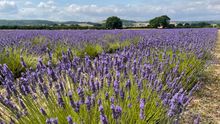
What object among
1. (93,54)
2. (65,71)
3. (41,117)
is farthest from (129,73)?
(93,54)

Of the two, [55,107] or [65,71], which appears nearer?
[55,107]

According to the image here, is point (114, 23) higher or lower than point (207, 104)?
lower

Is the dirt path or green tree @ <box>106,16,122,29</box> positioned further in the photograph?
green tree @ <box>106,16,122,29</box>

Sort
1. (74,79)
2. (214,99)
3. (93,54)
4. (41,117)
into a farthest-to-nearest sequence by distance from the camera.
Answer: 1. (93,54)
2. (214,99)
3. (74,79)
4. (41,117)

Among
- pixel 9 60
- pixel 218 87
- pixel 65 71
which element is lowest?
pixel 218 87

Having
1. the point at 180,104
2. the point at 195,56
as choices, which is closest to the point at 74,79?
the point at 180,104

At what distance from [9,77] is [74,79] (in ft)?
1.48

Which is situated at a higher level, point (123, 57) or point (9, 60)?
point (123, 57)

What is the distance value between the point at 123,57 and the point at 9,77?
1.14 metres

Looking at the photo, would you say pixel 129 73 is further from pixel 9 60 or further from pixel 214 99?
pixel 9 60

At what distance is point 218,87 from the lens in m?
4.18

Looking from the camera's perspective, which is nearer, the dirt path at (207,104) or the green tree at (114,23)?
the dirt path at (207,104)

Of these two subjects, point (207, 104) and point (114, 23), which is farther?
point (114, 23)

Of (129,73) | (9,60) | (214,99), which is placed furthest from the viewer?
(9,60)
